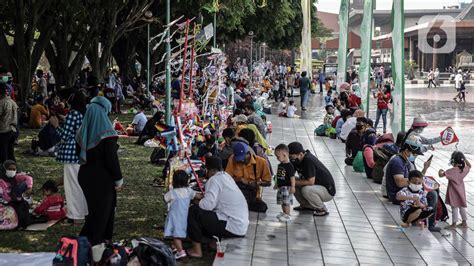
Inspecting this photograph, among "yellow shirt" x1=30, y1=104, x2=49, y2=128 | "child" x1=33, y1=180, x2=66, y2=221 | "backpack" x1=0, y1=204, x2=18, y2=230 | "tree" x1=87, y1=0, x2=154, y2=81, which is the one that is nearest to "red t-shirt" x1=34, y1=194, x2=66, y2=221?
"child" x1=33, y1=180, x2=66, y2=221

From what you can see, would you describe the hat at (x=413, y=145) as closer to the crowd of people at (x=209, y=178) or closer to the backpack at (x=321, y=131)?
the crowd of people at (x=209, y=178)

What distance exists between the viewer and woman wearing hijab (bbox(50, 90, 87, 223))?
8391 millimetres

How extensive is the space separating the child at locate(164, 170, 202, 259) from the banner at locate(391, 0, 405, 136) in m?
6.30

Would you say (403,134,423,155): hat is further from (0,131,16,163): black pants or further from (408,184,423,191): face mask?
(0,131,16,163): black pants

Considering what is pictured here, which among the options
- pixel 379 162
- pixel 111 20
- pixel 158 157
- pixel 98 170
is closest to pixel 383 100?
pixel 379 162

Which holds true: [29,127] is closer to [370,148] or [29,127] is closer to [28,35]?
[28,35]

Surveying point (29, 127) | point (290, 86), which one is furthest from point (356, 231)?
point (290, 86)

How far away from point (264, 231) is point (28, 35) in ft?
52.6

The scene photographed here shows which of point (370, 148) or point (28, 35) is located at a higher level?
point (28, 35)

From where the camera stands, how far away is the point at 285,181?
29.8ft

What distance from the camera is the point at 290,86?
40.6 m

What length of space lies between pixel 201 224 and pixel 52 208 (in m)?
2.51

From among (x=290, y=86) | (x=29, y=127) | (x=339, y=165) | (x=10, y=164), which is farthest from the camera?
(x=290, y=86)

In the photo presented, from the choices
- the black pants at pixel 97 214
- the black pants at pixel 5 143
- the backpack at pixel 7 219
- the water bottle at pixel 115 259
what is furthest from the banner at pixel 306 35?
the water bottle at pixel 115 259
